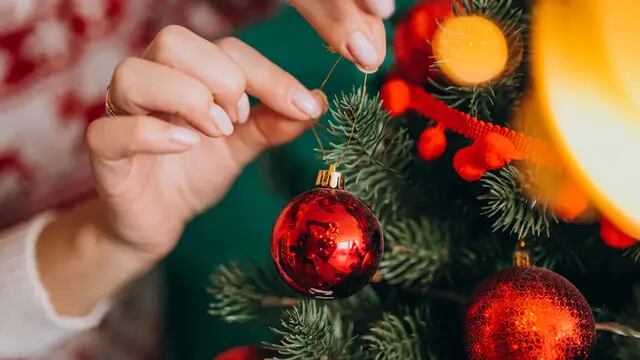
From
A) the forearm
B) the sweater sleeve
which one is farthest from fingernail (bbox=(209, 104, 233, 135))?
the sweater sleeve

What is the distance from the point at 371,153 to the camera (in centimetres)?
45

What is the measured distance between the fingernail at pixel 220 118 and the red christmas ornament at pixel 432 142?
12 centimetres

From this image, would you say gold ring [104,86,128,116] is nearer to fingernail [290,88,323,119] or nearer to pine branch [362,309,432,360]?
fingernail [290,88,323,119]

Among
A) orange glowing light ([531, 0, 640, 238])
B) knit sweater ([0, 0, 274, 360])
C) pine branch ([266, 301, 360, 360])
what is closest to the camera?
orange glowing light ([531, 0, 640, 238])

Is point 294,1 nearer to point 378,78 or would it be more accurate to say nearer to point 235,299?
point 378,78

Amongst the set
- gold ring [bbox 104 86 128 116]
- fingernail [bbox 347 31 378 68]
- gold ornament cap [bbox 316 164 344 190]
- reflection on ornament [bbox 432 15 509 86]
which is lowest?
gold ring [bbox 104 86 128 116]

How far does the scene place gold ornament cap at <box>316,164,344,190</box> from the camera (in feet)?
1.37

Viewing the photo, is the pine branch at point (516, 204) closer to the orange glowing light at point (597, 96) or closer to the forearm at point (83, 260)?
the orange glowing light at point (597, 96)

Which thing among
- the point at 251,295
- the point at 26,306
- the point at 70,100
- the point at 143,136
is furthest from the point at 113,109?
the point at 70,100

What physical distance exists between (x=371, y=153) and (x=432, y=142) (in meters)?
0.04

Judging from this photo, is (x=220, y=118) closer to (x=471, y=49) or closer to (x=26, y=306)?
(x=471, y=49)

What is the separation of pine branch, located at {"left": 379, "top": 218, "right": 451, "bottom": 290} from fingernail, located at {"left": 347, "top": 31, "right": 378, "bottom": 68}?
116 millimetres

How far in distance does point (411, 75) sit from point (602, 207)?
0.17 metres

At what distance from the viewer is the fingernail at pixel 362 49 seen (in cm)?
42
